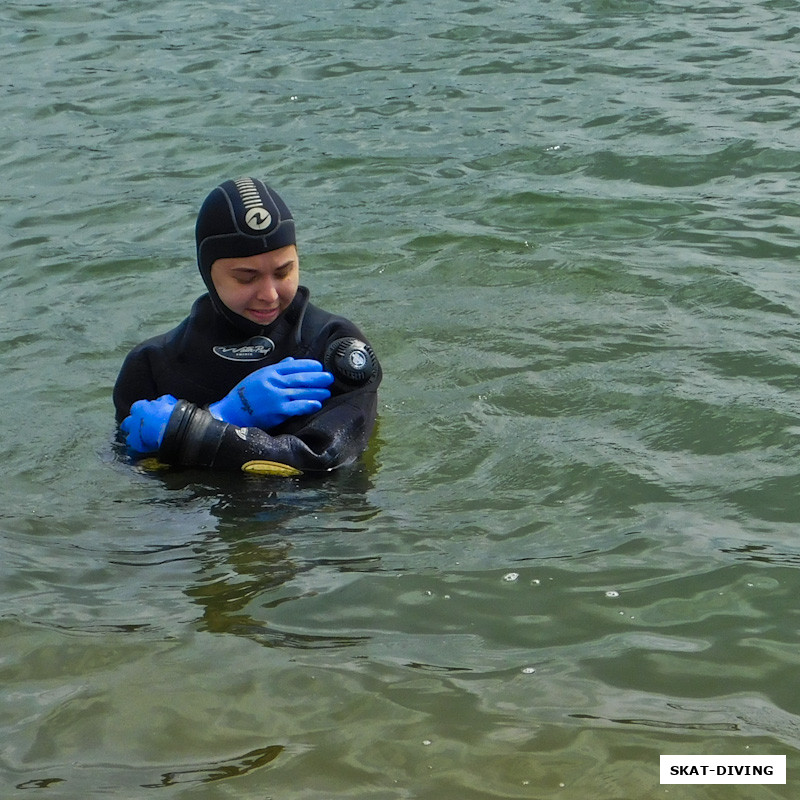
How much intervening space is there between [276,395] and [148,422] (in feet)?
1.76

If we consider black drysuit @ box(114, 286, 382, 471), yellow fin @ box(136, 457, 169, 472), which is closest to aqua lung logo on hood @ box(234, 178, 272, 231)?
black drysuit @ box(114, 286, 382, 471)

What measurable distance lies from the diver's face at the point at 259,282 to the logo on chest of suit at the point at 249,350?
0.10 meters

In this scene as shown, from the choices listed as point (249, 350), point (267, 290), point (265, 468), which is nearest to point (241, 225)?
point (267, 290)

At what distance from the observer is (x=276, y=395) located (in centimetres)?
528

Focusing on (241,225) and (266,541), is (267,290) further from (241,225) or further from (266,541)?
(266,541)

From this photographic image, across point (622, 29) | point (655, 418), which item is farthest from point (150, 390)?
point (622, 29)

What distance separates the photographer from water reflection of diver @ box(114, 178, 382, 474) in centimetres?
529

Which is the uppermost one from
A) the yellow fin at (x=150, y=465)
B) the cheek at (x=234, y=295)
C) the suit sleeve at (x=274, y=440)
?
the cheek at (x=234, y=295)

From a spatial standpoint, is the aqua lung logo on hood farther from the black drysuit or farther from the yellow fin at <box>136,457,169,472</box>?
the yellow fin at <box>136,457,169,472</box>

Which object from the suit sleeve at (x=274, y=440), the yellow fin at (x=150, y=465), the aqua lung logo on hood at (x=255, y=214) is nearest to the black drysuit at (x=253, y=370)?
the suit sleeve at (x=274, y=440)

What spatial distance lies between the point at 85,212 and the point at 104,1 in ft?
20.0

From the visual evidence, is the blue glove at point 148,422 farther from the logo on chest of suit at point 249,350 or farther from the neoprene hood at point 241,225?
the neoprene hood at point 241,225

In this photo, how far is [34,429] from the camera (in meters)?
6.41

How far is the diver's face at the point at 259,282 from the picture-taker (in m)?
5.39
